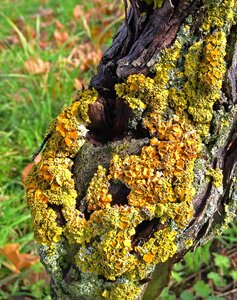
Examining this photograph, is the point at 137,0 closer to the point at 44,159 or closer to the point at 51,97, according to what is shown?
the point at 44,159

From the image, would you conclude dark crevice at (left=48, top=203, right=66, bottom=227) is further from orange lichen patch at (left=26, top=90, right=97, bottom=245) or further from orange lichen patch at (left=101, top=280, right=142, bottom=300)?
orange lichen patch at (left=101, top=280, right=142, bottom=300)

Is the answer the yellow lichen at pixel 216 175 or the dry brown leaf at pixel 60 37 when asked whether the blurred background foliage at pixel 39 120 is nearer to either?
the dry brown leaf at pixel 60 37

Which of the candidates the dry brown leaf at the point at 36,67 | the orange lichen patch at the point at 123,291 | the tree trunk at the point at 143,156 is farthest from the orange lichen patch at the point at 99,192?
the dry brown leaf at the point at 36,67

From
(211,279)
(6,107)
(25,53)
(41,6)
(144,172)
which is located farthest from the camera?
(41,6)

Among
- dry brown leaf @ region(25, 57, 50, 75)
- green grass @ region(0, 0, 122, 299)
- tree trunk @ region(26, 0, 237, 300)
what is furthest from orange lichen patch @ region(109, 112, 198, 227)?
dry brown leaf @ region(25, 57, 50, 75)

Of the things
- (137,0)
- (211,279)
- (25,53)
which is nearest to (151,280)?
(137,0)

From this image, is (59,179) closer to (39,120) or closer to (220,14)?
(220,14)

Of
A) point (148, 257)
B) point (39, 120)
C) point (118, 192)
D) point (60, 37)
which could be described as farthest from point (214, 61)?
point (60, 37)
